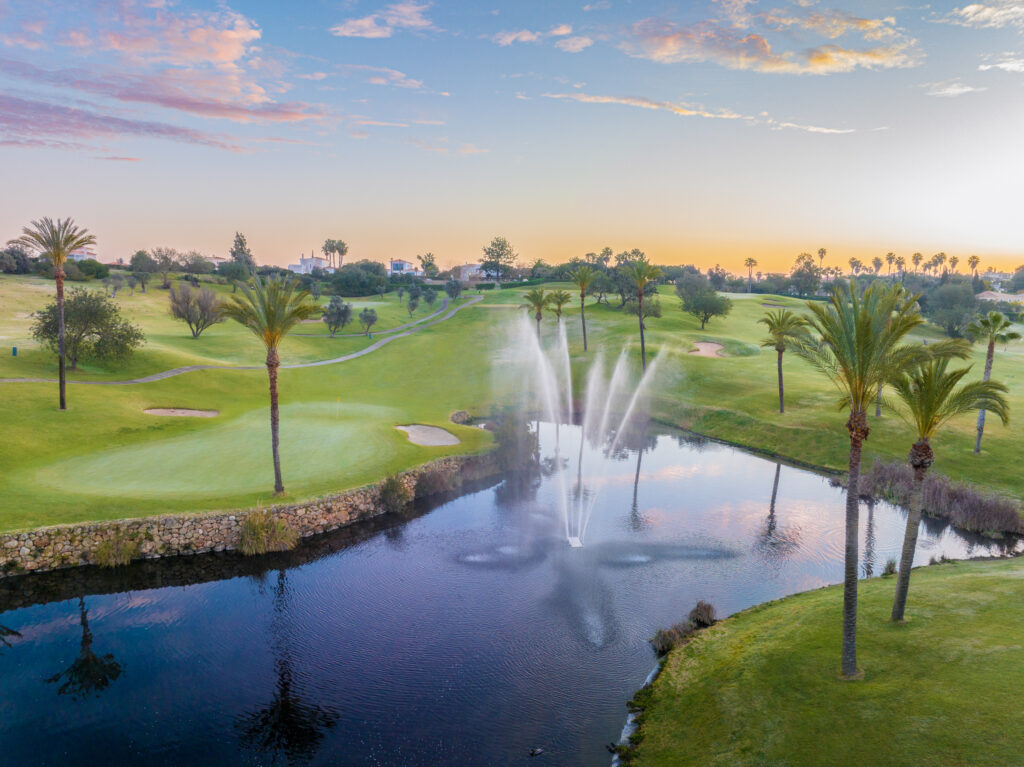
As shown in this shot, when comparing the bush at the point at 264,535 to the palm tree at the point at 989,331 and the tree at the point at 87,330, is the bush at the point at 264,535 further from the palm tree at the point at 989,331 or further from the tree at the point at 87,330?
the palm tree at the point at 989,331

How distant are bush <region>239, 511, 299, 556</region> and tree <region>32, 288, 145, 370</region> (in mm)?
39460

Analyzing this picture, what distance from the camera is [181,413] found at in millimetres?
50188

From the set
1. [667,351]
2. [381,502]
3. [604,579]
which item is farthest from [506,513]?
[667,351]

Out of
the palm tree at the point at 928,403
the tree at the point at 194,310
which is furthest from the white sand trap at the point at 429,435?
the tree at the point at 194,310

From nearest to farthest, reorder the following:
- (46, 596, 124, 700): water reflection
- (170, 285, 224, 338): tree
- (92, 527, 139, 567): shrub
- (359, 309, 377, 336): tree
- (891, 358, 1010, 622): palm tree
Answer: (891, 358, 1010, 622): palm tree
(46, 596, 124, 700): water reflection
(92, 527, 139, 567): shrub
(170, 285, 224, 338): tree
(359, 309, 377, 336): tree

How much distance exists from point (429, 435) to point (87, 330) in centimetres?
3701

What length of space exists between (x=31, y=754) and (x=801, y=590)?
2893 cm

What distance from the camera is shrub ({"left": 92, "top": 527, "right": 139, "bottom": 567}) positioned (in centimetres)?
2764

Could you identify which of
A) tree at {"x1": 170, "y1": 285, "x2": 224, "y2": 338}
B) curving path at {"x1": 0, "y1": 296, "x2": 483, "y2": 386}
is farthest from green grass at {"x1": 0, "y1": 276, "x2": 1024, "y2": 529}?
tree at {"x1": 170, "y1": 285, "x2": 224, "y2": 338}

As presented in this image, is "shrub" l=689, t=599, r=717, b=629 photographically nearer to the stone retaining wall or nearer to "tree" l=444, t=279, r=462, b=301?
the stone retaining wall

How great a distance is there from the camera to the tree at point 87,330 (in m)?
54.5

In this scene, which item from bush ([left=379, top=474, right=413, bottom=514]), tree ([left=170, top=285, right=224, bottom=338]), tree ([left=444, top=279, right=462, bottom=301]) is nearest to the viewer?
bush ([left=379, top=474, right=413, bottom=514])

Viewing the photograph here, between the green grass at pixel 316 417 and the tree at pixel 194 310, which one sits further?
the tree at pixel 194 310

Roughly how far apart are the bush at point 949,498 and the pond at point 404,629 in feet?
5.55
